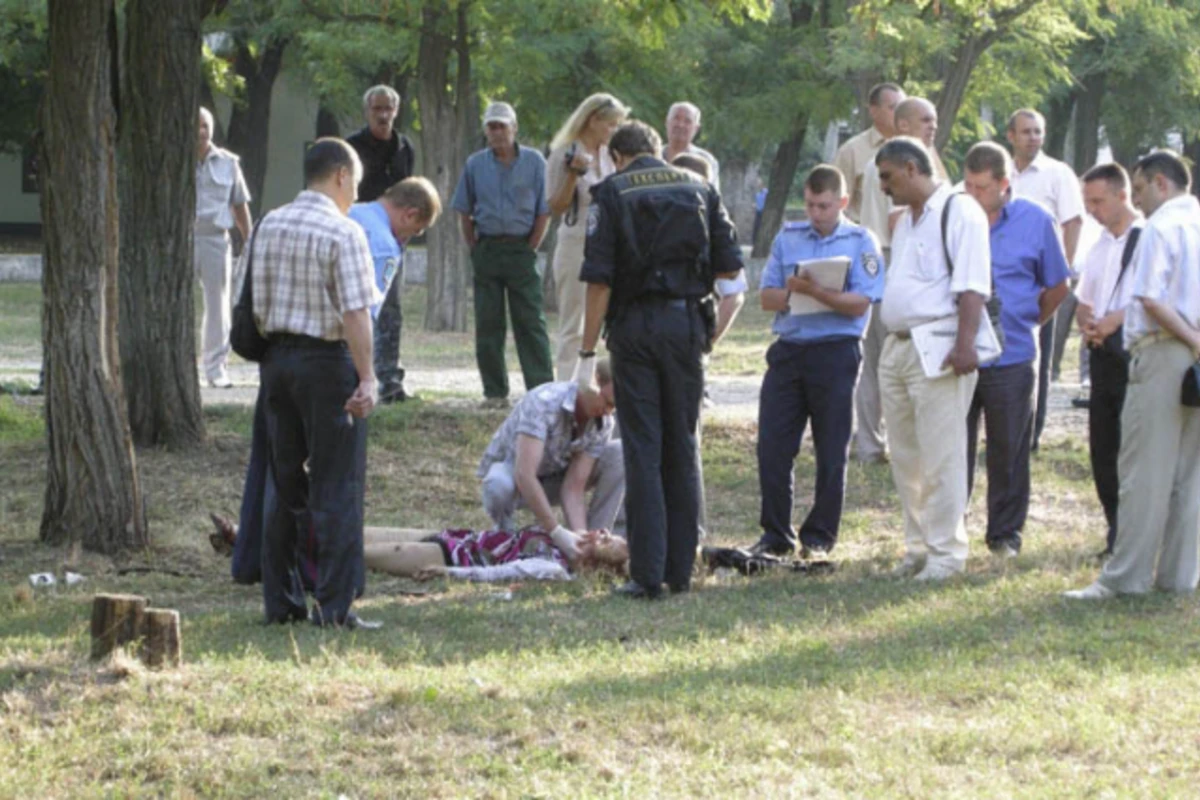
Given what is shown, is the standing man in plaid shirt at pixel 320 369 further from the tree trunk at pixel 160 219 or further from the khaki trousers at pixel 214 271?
the khaki trousers at pixel 214 271

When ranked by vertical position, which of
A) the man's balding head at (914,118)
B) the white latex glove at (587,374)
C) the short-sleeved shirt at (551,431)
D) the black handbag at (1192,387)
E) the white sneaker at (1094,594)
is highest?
the man's balding head at (914,118)

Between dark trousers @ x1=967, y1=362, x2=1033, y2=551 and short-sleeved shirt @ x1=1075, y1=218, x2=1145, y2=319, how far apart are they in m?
0.46

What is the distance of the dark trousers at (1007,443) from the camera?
32.9 ft

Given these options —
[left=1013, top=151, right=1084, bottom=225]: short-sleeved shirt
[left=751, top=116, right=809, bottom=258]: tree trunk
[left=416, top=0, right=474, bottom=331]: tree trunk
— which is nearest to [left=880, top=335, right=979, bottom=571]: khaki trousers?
[left=1013, top=151, right=1084, bottom=225]: short-sleeved shirt

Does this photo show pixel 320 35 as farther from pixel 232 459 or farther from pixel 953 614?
pixel 953 614

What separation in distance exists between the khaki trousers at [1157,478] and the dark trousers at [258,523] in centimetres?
338

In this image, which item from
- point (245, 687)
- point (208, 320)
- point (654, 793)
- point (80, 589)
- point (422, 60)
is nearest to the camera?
point (654, 793)

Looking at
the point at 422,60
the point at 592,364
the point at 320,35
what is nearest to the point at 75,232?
the point at 592,364

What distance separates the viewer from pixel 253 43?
110ft

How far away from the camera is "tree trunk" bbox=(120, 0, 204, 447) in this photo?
11961mm

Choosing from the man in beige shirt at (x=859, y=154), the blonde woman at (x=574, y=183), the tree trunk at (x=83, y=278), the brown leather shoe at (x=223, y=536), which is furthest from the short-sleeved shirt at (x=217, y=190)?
the brown leather shoe at (x=223, y=536)

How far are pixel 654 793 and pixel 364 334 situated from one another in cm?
258

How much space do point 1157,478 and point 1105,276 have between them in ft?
5.79

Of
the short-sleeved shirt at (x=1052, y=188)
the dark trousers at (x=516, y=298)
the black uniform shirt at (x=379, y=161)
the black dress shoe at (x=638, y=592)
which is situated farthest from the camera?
the black uniform shirt at (x=379, y=161)
